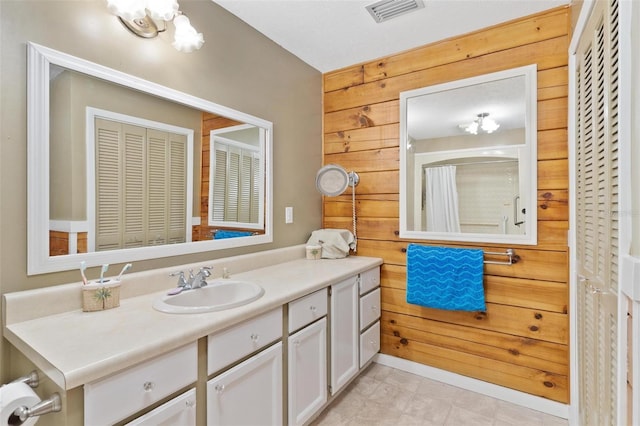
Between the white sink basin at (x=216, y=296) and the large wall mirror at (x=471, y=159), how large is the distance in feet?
4.20

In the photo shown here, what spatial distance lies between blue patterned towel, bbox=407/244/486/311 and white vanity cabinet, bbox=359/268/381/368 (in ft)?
0.83

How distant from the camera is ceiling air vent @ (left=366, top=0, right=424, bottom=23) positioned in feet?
5.99

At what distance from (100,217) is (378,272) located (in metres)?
1.80

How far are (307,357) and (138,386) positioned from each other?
889 millimetres

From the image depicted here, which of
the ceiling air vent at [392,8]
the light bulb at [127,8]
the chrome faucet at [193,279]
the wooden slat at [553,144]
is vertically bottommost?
the chrome faucet at [193,279]

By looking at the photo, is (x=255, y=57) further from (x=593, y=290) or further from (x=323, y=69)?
(x=593, y=290)

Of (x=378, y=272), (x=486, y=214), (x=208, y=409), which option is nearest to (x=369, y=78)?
(x=486, y=214)

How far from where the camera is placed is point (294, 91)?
245cm

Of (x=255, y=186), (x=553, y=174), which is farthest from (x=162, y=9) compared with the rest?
(x=553, y=174)

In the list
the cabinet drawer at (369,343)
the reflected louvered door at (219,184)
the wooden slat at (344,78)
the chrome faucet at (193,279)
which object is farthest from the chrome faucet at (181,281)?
the wooden slat at (344,78)

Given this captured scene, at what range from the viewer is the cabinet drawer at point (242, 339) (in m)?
1.16

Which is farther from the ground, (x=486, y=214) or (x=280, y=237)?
(x=486, y=214)

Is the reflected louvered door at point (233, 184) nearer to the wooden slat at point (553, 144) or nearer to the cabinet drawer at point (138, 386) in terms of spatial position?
the cabinet drawer at point (138, 386)

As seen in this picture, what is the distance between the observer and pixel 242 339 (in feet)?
4.17
